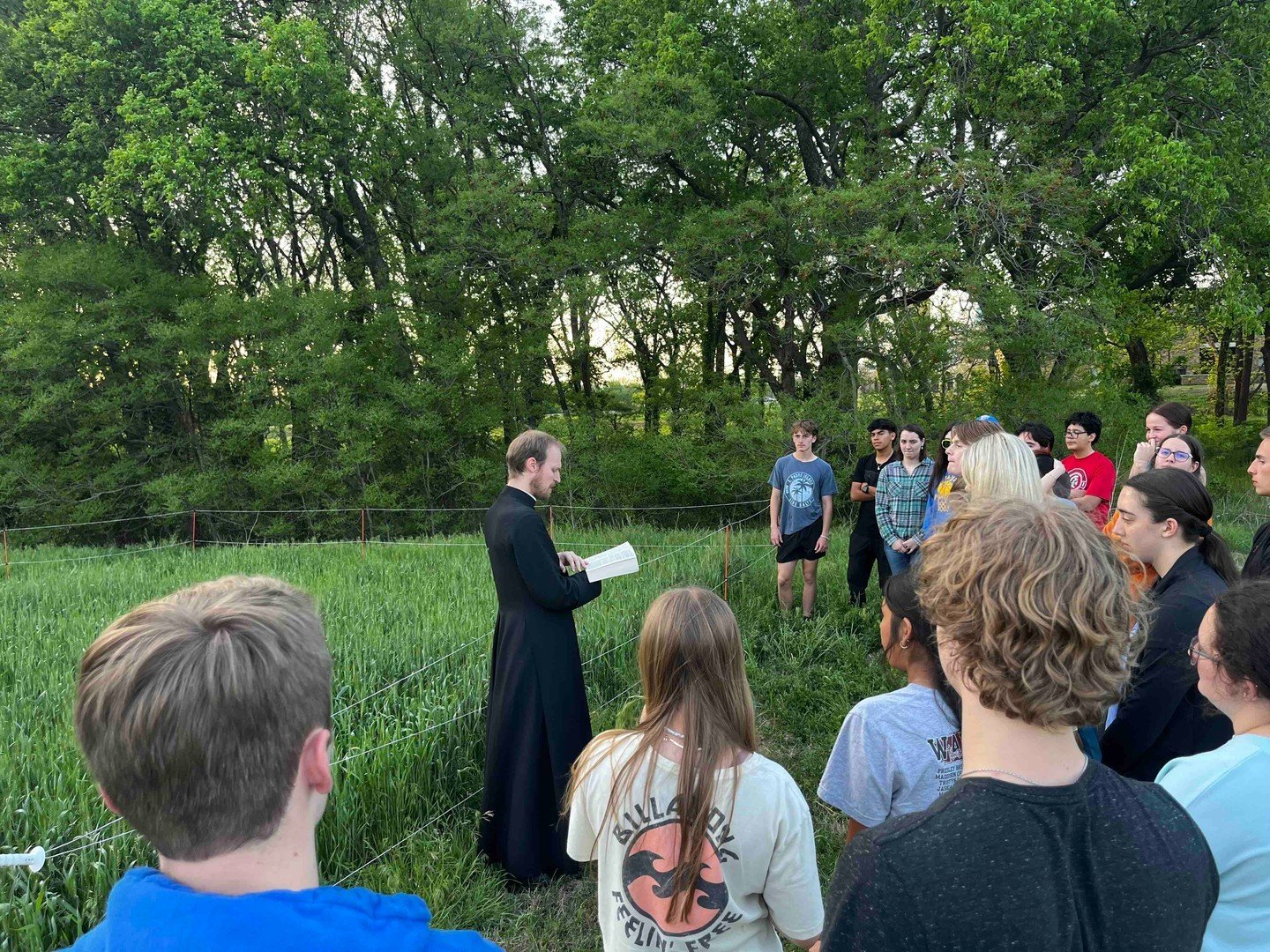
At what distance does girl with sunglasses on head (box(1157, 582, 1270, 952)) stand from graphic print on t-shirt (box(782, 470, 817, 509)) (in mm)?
4708

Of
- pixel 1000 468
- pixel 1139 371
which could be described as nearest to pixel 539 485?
pixel 1000 468

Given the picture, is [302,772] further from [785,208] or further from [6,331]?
[6,331]

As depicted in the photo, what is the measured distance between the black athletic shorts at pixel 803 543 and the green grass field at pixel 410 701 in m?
0.51

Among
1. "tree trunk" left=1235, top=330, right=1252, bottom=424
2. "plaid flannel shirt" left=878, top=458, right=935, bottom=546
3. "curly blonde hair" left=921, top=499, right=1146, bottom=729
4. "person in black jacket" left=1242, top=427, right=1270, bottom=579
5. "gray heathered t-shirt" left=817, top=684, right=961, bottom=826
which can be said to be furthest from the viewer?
"tree trunk" left=1235, top=330, right=1252, bottom=424

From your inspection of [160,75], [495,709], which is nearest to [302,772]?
[495,709]

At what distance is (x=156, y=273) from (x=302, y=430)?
4.19 metres

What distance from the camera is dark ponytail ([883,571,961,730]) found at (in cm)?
197

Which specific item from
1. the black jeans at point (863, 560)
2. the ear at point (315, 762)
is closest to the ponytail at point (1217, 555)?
the ear at point (315, 762)

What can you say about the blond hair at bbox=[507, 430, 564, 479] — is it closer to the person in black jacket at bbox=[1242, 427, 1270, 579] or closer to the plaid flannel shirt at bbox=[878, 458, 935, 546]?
the person in black jacket at bbox=[1242, 427, 1270, 579]

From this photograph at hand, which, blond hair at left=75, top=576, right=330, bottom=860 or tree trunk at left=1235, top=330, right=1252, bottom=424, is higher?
blond hair at left=75, top=576, right=330, bottom=860

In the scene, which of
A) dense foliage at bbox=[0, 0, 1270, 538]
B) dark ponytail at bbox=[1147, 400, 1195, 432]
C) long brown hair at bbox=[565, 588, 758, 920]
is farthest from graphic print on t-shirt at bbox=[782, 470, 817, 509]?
dense foliage at bbox=[0, 0, 1270, 538]

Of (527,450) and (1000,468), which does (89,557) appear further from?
(1000,468)

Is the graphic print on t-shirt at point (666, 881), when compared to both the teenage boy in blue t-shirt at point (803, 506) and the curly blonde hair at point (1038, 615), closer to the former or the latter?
the curly blonde hair at point (1038, 615)

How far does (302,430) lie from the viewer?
1616cm
